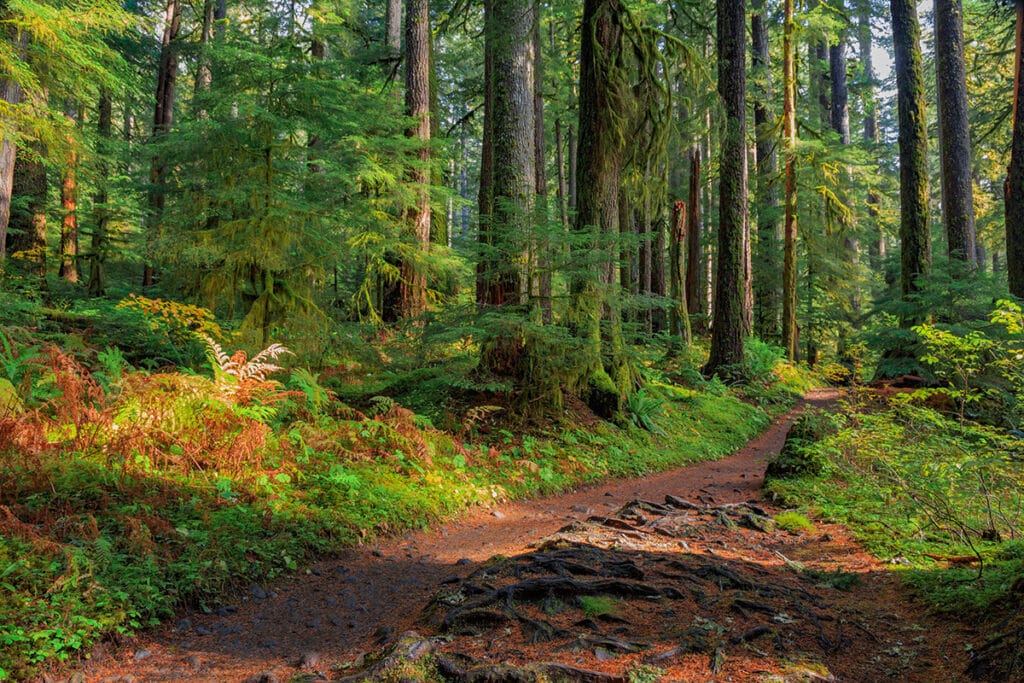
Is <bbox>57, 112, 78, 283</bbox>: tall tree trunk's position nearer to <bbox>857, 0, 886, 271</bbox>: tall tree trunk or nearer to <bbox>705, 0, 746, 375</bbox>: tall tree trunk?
<bbox>705, 0, 746, 375</bbox>: tall tree trunk

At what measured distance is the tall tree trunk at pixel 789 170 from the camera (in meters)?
16.7

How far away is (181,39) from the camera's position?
57.8 ft

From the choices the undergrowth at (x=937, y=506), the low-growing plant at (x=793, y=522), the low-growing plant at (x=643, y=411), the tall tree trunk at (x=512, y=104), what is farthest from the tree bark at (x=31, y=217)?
the undergrowth at (x=937, y=506)

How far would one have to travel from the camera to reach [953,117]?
45.4 feet

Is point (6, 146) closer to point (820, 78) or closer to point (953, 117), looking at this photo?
point (953, 117)

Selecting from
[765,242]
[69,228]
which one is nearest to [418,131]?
[69,228]

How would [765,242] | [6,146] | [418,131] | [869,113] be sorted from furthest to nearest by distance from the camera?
[869,113] < [765,242] < [418,131] < [6,146]

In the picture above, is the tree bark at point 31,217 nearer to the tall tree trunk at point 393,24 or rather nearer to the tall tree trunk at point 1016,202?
the tall tree trunk at point 393,24

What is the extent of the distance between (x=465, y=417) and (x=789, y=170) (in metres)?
14.8

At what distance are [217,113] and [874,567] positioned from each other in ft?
33.5

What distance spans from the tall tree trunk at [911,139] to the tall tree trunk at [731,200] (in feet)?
11.4

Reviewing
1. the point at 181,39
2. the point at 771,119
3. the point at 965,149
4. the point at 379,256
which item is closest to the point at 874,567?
the point at 379,256

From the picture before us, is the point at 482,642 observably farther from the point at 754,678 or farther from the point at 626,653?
the point at 754,678

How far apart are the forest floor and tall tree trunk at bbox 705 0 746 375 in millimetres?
9799
